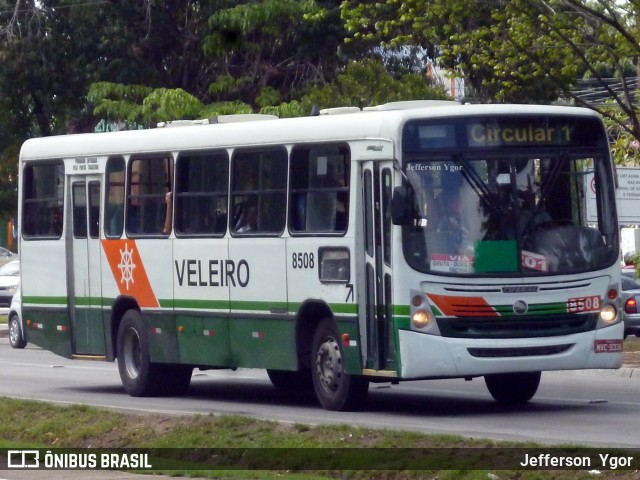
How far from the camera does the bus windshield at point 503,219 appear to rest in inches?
552

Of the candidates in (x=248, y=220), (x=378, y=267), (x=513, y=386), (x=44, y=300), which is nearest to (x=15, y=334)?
(x=44, y=300)

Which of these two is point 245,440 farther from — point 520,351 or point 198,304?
point 198,304

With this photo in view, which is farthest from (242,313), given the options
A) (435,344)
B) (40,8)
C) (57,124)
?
(57,124)

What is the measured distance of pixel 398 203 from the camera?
45.1ft

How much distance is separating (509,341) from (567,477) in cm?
455

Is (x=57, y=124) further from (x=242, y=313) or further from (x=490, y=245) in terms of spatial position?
(x=490, y=245)

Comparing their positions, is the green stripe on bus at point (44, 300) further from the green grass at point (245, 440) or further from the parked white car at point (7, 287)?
the parked white car at point (7, 287)

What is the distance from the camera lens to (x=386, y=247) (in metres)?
14.1

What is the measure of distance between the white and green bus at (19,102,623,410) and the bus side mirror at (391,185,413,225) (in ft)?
0.07

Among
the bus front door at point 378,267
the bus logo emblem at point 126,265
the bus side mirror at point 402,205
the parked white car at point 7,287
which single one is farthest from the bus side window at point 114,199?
the parked white car at point 7,287

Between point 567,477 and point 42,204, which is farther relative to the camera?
point 42,204

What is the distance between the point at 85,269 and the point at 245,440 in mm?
6874

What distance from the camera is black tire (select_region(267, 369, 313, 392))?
18.1 metres

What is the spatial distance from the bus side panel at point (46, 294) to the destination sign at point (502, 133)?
6.23m
